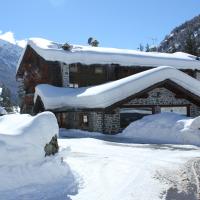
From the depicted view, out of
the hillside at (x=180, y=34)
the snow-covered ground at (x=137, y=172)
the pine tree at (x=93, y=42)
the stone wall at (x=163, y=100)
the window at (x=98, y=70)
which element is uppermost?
the hillside at (x=180, y=34)

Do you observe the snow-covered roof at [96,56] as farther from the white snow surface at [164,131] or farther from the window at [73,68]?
the white snow surface at [164,131]

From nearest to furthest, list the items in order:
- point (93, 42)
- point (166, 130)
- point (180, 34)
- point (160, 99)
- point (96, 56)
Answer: point (166, 130), point (160, 99), point (96, 56), point (93, 42), point (180, 34)

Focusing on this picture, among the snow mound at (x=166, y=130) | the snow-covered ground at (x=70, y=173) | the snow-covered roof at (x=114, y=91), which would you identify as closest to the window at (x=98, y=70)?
the snow-covered roof at (x=114, y=91)

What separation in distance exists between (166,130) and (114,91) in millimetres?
4545

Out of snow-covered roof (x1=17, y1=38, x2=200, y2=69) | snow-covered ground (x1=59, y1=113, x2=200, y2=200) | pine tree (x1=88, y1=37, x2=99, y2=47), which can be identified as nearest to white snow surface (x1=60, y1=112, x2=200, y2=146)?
snow-covered ground (x1=59, y1=113, x2=200, y2=200)

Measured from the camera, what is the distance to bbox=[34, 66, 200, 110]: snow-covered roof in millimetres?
23938

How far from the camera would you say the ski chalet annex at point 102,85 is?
82.1ft

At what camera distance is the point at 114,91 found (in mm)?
24172

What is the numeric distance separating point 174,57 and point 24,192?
1196 inches

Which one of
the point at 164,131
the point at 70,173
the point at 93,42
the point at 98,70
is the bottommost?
the point at 70,173

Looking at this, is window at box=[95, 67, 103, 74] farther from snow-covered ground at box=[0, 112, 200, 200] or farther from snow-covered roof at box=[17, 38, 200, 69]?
snow-covered ground at box=[0, 112, 200, 200]

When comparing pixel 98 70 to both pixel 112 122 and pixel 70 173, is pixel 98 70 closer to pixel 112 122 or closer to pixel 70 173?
pixel 112 122

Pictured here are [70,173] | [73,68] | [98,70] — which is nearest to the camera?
[70,173]

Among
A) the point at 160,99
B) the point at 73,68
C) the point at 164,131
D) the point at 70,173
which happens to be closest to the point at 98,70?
the point at 73,68
